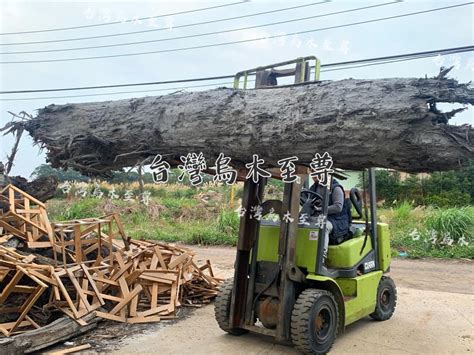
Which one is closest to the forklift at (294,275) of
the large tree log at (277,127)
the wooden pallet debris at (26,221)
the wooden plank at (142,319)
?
the large tree log at (277,127)

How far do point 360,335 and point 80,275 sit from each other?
3410 mm

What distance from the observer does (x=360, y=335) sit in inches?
214

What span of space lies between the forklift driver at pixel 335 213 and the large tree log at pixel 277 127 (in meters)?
1.35

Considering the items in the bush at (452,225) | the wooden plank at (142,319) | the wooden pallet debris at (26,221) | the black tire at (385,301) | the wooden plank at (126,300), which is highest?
the bush at (452,225)

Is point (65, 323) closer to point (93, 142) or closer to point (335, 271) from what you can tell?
point (93, 142)

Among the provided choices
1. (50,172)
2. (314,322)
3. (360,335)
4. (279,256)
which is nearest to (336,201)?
(279,256)

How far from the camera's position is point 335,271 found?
5285 millimetres

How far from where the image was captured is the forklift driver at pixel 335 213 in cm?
523

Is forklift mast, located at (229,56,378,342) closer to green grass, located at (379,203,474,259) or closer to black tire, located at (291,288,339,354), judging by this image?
black tire, located at (291,288,339,354)

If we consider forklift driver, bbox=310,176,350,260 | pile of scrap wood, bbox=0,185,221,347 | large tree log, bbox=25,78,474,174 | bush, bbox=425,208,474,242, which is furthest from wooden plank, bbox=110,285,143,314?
bush, bbox=425,208,474,242

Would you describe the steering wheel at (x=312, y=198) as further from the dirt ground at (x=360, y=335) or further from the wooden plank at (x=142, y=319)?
the wooden plank at (x=142, y=319)

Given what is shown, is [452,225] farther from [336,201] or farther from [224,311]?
[224,311]

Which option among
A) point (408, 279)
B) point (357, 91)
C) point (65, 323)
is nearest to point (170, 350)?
point (65, 323)

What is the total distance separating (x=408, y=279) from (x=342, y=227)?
4.05 m
